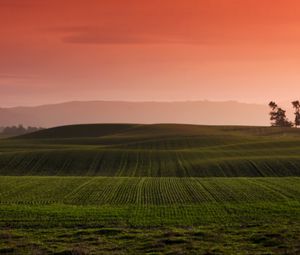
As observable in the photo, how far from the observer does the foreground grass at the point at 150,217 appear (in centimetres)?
2580

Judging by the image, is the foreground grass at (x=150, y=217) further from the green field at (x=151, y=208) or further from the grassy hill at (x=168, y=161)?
the grassy hill at (x=168, y=161)

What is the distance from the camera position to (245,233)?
28.9m

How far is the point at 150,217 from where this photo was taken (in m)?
34.4

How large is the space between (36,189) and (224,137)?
8616 centimetres

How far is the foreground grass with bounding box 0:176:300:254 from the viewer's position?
25.8 metres

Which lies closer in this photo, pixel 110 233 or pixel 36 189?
pixel 110 233

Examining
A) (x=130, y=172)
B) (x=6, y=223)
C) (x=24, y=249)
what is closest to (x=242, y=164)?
(x=130, y=172)

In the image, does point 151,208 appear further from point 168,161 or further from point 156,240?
point 168,161

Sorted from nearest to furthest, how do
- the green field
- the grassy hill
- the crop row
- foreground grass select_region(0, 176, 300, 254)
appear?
foreground grass select_region(0, 176, 300, 254), the green field, the crop row, the grassy hill

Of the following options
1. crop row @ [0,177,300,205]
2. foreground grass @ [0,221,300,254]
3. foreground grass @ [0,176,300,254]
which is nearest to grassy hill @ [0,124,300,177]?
crop row @ [0,177,300,205]

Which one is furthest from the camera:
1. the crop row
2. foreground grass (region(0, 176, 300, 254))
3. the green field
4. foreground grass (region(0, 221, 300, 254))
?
the crop row

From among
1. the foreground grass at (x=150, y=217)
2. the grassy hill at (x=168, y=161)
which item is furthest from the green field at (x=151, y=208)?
the grassy hill at (x=168, y=161)

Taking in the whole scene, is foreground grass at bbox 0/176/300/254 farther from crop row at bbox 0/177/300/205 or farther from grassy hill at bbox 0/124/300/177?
grassy hill at bbox 0/124/300/177

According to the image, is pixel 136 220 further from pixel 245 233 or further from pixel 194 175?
pixel 194 175
